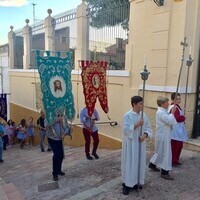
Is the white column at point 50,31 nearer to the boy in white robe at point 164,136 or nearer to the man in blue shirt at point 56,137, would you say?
the man in blue shirt at point 56,137

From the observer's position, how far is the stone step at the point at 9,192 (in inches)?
207

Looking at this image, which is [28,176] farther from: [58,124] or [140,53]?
[140,53]

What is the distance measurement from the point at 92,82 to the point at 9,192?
3.42 metres

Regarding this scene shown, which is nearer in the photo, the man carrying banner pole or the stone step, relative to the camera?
the man carrying banner pole

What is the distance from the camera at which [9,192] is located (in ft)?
18.2

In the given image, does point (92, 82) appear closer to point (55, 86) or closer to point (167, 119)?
point (55, 86)

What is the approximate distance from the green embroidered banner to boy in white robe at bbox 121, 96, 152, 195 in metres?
1.70

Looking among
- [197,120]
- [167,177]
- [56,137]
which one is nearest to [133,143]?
[167,177]

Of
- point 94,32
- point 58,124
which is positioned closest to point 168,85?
point 58,124

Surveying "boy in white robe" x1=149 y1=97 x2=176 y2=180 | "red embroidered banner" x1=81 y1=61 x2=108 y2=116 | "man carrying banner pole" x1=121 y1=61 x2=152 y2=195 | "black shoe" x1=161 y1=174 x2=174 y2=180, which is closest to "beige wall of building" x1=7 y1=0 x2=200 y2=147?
"red embroidered banner" x1=81 y1=61 x2=108 y2=116

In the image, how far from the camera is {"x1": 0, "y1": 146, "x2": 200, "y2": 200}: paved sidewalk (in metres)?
4.91

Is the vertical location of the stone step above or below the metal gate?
below

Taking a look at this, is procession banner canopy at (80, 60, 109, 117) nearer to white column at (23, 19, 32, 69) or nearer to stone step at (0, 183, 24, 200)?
stone step at (0, 183, 24, 200)

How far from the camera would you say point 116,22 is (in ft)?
31.7
